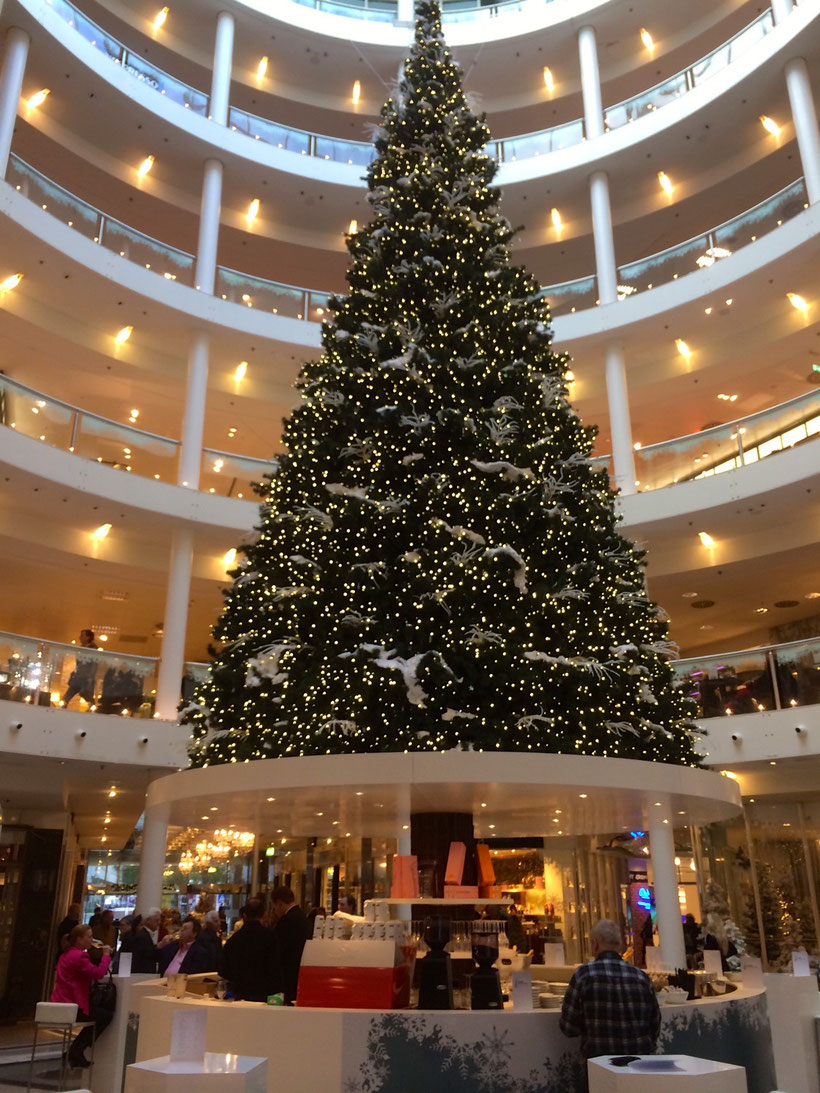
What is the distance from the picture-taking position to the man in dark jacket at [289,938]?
7.06 m

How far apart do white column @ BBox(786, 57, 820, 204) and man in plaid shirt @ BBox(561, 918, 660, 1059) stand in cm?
1601

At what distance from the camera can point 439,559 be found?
28.2 ft

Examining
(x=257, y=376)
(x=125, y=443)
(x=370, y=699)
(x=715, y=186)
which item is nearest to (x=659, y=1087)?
(x=370, y=699)

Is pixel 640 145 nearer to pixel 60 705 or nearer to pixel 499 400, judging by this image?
pixel 499 400

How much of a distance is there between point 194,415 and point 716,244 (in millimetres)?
10961

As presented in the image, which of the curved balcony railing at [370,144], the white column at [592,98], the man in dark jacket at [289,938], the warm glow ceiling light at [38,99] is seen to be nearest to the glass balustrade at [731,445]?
the curved balcony railing at [370,144]

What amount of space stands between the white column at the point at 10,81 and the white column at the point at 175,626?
294 inches

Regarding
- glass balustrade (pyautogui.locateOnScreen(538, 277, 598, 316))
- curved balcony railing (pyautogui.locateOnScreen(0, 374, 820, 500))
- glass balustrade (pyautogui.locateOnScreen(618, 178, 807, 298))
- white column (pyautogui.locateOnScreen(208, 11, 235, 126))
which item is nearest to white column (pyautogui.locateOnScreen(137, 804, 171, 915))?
curved balcony railing (pyautogui.locateOnScreen(0, 374, 820, 500))

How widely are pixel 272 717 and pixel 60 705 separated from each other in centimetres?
701

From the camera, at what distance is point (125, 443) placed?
1709 centimetres

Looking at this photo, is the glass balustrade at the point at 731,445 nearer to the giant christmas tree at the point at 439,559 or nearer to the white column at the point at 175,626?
the giant christmas tree at the point at 439,559

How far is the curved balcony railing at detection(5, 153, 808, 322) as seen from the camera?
57.9 feet

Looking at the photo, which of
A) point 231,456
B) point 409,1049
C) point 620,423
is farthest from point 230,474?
point 409,1049

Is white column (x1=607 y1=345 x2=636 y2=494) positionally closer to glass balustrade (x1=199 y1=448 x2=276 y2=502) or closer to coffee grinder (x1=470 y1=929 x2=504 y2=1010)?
glass balustrade (x1=199 y1=448 x2=276 y2=502)
